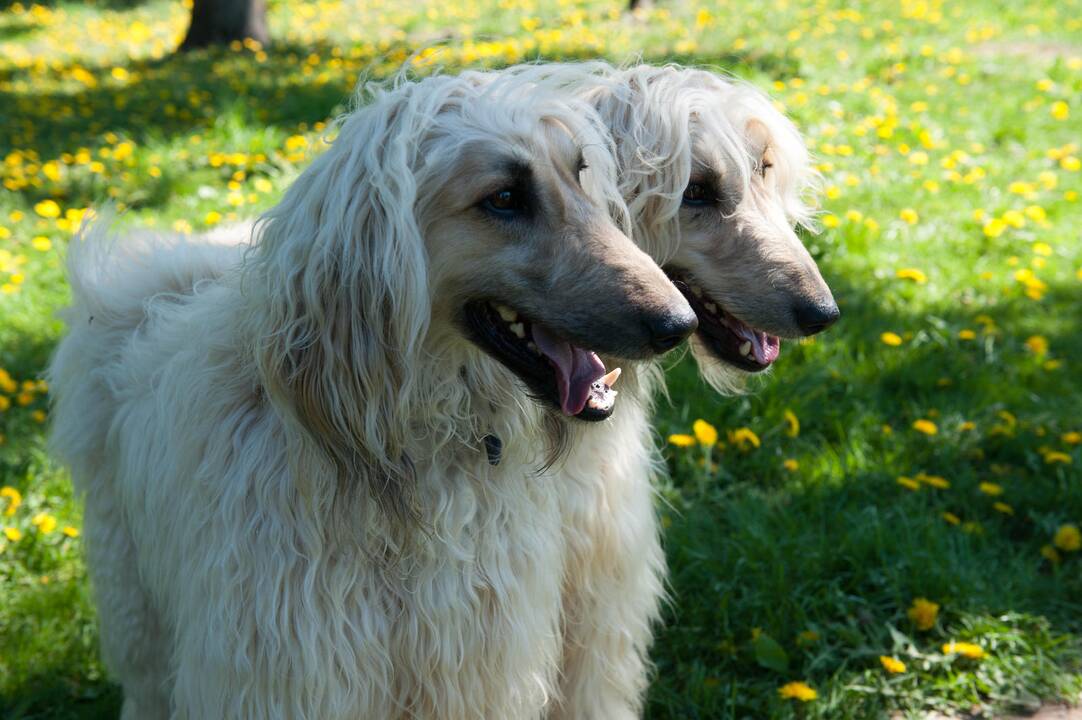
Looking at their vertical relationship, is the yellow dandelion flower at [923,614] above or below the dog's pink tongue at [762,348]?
below

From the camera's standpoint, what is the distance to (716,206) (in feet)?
9.34

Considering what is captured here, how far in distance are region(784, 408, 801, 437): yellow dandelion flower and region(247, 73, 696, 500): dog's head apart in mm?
2024

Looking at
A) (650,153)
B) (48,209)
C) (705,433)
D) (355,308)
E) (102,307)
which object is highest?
(650,153)

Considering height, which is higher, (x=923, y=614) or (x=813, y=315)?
(x=813, y=315)

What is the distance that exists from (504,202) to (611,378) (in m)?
0.52

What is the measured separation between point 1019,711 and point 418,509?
2001mm

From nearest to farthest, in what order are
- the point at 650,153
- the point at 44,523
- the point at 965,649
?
the point at 650,153 → the point at 965,649 → the point at 44,523

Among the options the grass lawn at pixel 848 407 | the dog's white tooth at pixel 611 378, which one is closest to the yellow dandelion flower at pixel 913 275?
→ the grass lawn at pixel 848 407

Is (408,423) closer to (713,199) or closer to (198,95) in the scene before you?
(713,199)

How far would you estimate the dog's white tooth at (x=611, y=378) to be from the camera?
252 cm

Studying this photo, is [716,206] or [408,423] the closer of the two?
[408,423]

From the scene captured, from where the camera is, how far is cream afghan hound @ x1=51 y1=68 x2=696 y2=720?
91.3 inches

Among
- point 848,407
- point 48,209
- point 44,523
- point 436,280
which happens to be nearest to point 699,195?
point 436,280

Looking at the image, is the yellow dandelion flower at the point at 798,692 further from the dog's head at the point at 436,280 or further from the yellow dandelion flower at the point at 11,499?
the yellow dandelion flower at the point at 11,499
